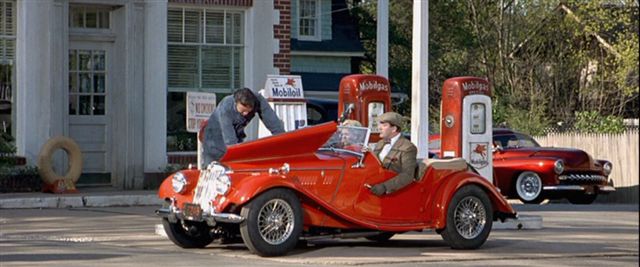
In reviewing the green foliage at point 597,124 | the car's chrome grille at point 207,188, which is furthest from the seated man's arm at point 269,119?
the green foliage at point 597,124

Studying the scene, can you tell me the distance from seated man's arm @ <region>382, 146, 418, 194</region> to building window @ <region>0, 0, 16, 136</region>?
905 centimetres

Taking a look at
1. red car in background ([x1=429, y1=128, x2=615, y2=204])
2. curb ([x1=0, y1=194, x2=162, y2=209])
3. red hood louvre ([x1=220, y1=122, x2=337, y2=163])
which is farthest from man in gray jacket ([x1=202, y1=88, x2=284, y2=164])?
red car in background ([x1=429, y1=128, x2=615, y2=204])

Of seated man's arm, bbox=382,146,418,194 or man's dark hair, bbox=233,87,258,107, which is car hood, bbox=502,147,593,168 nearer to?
seated man's arm, bbox=382,146,418,194

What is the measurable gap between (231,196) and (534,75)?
3461 cm

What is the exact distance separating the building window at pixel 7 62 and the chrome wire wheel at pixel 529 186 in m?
10.2

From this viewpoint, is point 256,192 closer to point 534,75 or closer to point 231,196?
point 231,196

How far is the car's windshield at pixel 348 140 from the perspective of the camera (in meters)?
13.9

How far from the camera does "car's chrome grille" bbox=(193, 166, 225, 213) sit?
13.1 meters

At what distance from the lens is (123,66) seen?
2181 cm

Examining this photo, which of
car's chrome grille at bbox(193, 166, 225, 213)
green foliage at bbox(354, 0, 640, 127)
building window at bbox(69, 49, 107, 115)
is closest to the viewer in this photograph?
car's chrome grille at bbox(193, 166, 225, 213)

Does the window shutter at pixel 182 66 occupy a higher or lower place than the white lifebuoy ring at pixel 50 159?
higher

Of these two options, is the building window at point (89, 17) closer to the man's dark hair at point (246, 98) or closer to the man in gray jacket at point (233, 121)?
the man in gray jacket at point (233, 121)

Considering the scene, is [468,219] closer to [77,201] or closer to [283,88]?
[283,88]

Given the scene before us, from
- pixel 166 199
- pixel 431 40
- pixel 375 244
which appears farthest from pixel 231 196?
pixel 431 40
